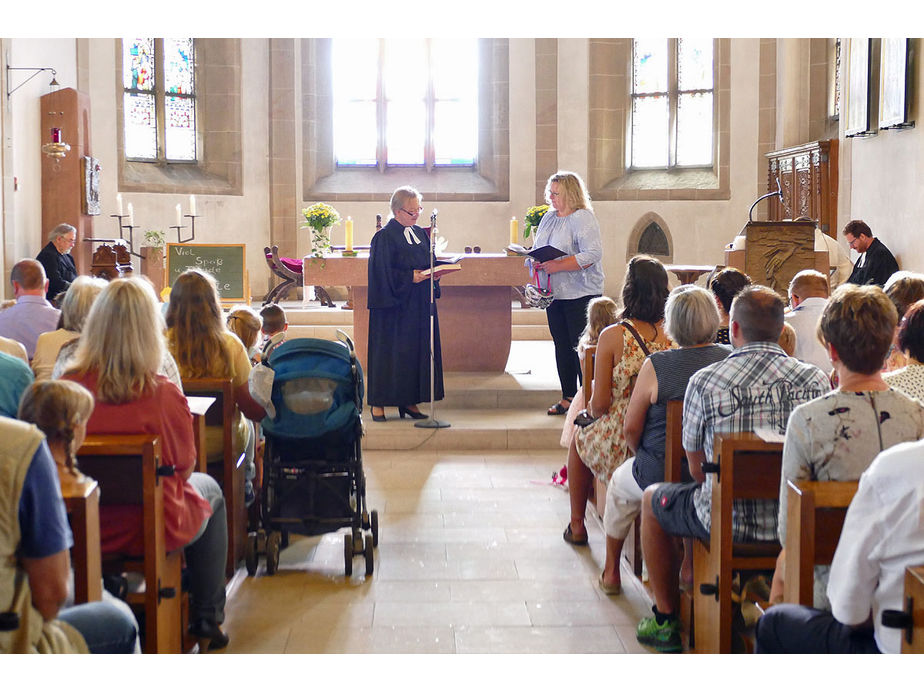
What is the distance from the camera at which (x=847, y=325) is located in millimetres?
2594

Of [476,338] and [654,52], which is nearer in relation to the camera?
[476,338]

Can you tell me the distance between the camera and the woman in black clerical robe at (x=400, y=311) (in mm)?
6871

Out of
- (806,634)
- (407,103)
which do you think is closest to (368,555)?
(806,634)

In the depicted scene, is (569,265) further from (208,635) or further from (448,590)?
(208,635)

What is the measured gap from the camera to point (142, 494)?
294 centimetres

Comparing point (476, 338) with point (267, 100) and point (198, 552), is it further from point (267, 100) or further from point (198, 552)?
point (267, 100)

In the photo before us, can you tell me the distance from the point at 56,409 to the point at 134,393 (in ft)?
2.26

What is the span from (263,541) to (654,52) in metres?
12.0

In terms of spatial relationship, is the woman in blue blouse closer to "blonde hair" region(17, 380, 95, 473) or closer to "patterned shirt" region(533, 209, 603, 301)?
"patterned shirt" region(533, 209, 603, 301)

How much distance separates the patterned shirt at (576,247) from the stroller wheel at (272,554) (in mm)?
3329

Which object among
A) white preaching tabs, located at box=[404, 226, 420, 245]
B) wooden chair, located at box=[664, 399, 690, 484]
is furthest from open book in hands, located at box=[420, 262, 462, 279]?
wooden chair, located at box=[664, 399, 690, 484]

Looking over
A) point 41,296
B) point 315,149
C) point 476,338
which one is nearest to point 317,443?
point 41,296

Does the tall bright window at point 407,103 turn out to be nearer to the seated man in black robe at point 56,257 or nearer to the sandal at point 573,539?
the seated man in black robe at point 56,257

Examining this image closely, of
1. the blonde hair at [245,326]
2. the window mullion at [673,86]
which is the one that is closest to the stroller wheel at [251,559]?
the blonde hair at [245,326]
